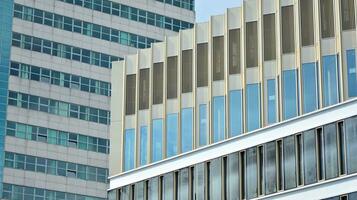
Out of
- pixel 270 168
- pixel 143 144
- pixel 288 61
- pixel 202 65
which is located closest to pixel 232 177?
pixel 270 168

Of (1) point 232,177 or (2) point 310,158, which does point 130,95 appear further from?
(2) point 310,158

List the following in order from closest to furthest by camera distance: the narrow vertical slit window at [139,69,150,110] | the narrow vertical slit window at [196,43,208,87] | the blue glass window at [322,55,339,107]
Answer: the blue glass window at [322,55,339,107] < the narrow vertical slit window at [196,43,208,87] < the narrow vertical slit window at [139,69,150,110]

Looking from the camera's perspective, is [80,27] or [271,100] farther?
[80,27]

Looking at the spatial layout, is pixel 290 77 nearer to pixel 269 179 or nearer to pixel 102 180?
pixel 269 179

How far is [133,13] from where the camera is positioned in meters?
110

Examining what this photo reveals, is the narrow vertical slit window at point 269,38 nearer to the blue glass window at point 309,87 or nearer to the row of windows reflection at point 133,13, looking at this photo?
the blue glass window at point 309,87

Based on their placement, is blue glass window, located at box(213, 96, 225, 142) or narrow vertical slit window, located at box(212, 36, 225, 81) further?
narrow vertical slit window, located at box(212, 36, 225, 81)

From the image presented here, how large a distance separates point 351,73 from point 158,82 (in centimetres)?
1423

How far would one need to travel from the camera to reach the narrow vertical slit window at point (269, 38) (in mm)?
55031

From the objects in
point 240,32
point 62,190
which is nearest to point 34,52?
point 62,190

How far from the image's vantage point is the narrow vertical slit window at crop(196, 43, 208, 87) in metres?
58.6

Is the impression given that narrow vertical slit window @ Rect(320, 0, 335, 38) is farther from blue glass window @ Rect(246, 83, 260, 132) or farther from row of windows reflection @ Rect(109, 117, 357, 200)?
blue glass window @ Rect(246, 83, 260, 132)

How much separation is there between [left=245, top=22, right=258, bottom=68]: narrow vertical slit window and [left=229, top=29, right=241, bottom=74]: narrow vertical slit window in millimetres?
777

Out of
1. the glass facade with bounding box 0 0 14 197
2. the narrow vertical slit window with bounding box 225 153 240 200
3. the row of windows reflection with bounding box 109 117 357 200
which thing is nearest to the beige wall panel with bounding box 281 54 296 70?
the row of windows reflection with bounding box 109 117 357 200
